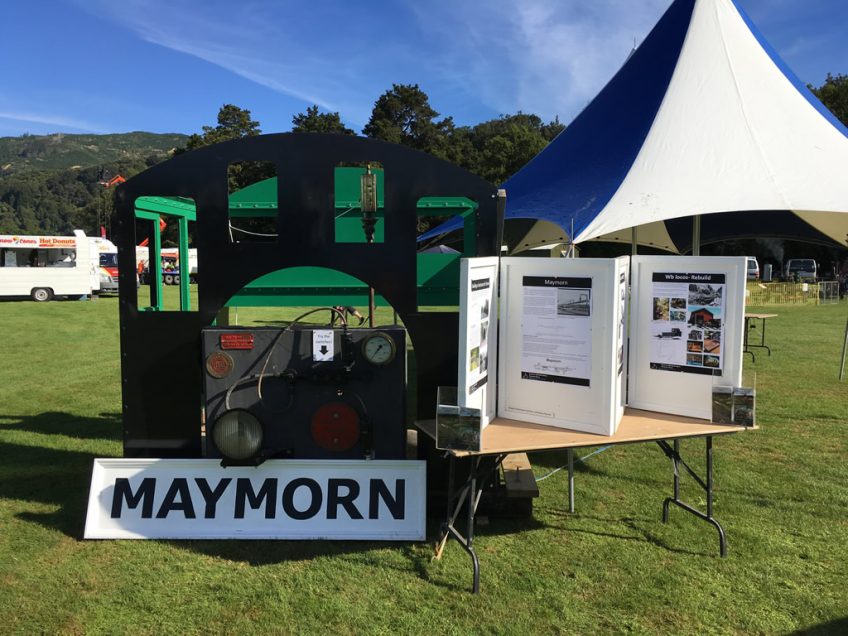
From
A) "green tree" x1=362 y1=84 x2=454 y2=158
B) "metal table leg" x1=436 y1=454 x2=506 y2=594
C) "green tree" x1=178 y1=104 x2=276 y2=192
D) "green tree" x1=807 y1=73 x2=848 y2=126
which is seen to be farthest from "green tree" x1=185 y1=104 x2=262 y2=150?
"metal table leg" x1=436 y1=454 x2=506 y2=594

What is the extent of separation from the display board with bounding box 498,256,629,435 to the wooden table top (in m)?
0.06

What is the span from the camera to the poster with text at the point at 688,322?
326 centimetres

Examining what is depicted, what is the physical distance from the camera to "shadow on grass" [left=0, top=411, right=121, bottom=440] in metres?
5.81

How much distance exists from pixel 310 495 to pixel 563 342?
168 cm

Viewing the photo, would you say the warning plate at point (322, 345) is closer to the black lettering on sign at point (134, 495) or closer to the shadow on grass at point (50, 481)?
the black lettering on sign at point (134, 495)

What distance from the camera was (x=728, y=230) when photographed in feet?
26.9

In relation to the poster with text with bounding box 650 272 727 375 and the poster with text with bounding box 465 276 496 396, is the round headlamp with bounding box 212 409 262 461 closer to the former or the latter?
the poster with text with bounding box 465 276 496 396

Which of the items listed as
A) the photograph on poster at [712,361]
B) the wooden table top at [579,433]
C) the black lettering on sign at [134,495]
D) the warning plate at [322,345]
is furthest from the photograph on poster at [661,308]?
the black lettering on sign at [134,495]

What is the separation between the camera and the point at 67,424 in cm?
615

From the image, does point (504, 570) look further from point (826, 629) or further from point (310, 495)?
point (826, 629)

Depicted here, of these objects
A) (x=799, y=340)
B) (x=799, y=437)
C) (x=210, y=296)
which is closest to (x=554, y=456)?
(x=799, y=437)

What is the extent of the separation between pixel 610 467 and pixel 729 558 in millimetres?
1666

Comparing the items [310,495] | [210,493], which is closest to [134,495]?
[210,493]

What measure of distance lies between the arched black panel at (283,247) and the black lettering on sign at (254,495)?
543 mm
